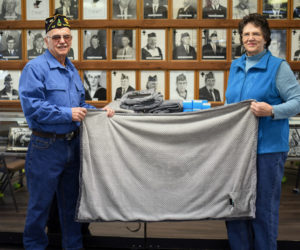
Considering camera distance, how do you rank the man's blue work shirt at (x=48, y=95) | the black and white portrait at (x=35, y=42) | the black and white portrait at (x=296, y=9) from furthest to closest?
the black and white portrait at (x=35, y=42)
the black and white portrait at (x=296, y=9)
the man's blue work shirt at (x=48, y=95)

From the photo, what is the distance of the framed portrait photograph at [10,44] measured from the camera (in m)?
4.53

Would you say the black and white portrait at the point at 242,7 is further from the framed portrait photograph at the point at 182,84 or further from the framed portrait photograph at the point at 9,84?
the framed portrait photograph at the point at 9,84

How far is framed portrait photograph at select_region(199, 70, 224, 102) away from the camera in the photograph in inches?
175

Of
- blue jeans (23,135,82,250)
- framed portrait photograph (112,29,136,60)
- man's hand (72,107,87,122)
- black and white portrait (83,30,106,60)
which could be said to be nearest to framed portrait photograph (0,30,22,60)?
black and white portrait (83,30,106,60)

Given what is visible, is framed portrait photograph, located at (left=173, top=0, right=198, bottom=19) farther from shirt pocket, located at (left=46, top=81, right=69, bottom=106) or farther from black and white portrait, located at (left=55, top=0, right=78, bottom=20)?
shirt pocket, located at (left=46, top=81, right=69, bottom=106)

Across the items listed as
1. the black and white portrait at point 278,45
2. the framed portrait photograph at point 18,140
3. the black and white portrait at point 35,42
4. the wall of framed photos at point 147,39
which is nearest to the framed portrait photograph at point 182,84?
the wall of framed photos at point 147,39

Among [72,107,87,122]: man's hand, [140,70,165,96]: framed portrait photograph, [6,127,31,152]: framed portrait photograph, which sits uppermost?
[140,70,165,96]: framed portrait photograph

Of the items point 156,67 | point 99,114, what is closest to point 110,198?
point 99,114

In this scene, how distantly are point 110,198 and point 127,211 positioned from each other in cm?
14

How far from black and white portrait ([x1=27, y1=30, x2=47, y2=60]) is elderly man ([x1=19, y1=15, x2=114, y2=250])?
1.85 metres

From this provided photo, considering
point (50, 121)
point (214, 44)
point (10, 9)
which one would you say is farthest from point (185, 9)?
point (50, 121)

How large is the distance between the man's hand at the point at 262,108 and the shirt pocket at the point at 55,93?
124 centimetres

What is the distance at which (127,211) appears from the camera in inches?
105

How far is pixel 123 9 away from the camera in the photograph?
441 centimetres
